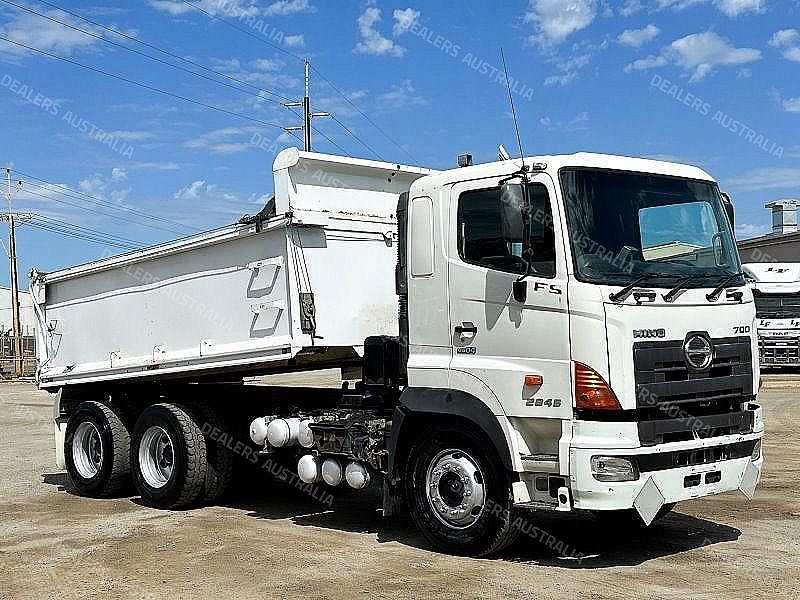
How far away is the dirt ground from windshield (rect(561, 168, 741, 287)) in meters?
2.14

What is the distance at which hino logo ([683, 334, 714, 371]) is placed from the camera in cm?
741

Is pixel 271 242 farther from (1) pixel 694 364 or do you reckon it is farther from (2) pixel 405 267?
(1) pixel 694 364

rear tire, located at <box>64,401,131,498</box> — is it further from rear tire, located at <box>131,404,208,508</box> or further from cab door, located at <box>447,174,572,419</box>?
cab door, located at <box>447,174,572,419</box>

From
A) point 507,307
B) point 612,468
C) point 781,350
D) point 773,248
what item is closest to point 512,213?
point 507,307

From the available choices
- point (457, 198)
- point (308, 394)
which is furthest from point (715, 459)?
point (308, 394)

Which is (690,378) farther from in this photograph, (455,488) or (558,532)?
(558,532)

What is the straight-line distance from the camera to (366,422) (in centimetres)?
907

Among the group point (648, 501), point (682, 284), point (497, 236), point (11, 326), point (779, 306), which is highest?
point (11, 326)

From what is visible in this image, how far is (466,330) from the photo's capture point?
801 centimetres

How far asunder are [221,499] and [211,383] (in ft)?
4.11

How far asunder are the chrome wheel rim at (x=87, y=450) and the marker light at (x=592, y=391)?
22.4 ft

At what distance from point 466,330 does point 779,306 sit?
22.5m

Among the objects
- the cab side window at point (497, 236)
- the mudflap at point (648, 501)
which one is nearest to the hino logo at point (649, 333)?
the cab side window at point (497, 236)

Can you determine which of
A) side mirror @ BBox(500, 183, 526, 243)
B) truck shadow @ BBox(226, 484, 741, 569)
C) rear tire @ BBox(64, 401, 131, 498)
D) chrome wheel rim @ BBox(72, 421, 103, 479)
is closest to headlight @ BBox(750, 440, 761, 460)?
truck shadow @ BBox(226, 484, 741, 569)
